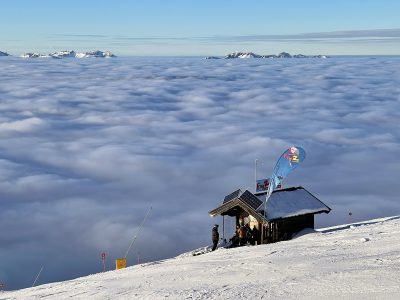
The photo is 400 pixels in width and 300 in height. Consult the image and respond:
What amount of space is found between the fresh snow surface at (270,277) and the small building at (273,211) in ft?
15.2

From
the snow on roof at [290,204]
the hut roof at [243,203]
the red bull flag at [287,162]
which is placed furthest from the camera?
the snow on roof at [290,204]

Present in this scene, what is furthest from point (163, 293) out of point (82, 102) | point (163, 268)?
point (82, 102)

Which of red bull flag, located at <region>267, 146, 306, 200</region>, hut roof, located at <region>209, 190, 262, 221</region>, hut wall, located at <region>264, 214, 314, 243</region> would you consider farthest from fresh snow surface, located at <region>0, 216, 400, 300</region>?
hut wall, located at <region>264, 214, 314, 243</region>

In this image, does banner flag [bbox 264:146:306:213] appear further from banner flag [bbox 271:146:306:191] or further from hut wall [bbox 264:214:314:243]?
hut wall [bbox 264:214:314:243]

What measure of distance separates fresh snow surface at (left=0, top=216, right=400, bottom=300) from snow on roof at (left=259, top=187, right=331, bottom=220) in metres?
4.96

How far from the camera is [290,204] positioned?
23.3m

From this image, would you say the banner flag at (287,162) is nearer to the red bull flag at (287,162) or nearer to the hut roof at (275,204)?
the red bull flag at (287,162)

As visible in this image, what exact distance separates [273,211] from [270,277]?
9.76 metres

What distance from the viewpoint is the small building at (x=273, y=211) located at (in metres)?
22.0

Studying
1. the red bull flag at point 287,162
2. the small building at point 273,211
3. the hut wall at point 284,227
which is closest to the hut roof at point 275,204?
the small building at point 273,211

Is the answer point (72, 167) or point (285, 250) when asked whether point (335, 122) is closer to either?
point (72, 167)

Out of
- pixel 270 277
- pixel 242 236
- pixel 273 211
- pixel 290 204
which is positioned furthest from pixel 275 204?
pixel 270 277

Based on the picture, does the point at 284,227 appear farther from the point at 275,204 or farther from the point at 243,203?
the point at 243,203

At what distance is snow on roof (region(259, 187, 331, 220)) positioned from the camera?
2234 cm
